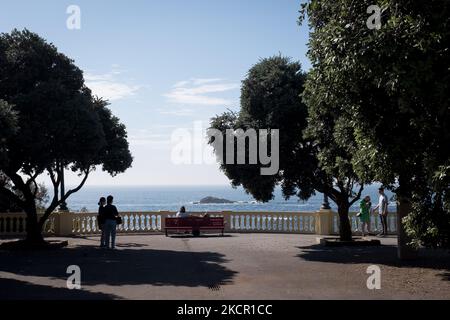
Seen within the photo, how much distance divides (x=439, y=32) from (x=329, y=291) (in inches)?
199

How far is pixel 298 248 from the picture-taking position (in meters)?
17.9

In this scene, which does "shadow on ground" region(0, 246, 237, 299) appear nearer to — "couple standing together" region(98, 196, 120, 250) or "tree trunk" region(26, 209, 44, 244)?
"couple standing together" region(98, 196, 120, 250)

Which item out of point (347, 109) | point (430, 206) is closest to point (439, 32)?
point (347, 109)

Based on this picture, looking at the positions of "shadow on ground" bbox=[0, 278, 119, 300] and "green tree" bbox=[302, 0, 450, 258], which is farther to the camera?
"shadow on ground" bbox=[0, 278, 119, 300]

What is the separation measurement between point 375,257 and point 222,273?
532cm

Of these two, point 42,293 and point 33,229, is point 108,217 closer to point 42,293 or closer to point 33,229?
point 33,229

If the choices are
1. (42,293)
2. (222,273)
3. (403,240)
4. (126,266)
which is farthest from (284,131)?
(42,293)

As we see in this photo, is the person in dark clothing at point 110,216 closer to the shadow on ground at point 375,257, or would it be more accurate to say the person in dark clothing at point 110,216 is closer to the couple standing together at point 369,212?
the shadow on ground at point 375,257

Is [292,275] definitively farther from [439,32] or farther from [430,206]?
[439,32]

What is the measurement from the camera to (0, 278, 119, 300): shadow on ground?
9.28 metres

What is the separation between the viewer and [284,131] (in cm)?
1775

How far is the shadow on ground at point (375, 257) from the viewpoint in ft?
43.5

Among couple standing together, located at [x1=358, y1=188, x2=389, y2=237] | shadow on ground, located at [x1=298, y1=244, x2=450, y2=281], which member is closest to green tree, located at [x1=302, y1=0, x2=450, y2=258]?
shadow on ground, located at [x1=298, y1=244, x2=450, y2=281]

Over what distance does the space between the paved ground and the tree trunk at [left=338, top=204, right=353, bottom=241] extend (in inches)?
48.8
